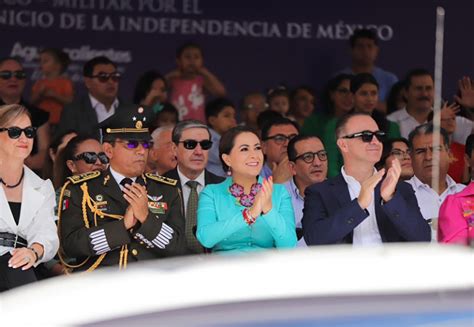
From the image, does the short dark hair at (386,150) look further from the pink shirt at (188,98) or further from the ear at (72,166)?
the pink shirt at (188,98)

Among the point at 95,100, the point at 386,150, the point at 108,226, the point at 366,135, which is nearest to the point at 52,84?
the point at 95,100

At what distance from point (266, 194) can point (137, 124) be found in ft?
2.96

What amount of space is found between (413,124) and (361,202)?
3.46 meters

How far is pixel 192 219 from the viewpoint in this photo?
22.8 ft

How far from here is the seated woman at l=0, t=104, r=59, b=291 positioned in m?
6.09

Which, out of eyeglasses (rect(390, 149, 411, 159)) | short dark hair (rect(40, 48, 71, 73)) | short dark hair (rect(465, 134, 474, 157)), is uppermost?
short dark hair (rect(40, 48, 71, 73))

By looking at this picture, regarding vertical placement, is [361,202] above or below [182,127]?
below

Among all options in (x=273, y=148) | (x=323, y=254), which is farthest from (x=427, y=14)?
(x=323, y=254)

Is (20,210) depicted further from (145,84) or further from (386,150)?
(145,84)

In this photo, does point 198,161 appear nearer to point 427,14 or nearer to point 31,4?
point 31,4

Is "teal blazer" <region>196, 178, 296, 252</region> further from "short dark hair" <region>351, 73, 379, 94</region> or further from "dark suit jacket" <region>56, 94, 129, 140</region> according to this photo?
"short dark hair" <region>351, 73, 379, 94</region>

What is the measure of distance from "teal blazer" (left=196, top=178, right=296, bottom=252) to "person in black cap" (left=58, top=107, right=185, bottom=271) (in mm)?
163

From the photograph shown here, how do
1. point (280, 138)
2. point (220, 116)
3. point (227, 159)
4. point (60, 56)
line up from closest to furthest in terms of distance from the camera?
point (227, 159)
point (280, 138)
point (220, 116)
point (60, 56)

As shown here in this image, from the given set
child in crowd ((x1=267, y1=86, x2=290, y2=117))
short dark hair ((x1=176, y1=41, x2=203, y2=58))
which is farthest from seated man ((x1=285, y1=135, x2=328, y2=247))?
short dark hair ((x1=176, y1=41, x2=203, y2=58))
